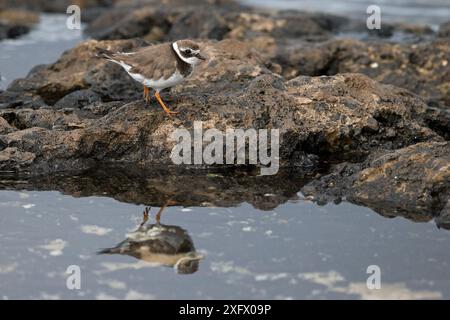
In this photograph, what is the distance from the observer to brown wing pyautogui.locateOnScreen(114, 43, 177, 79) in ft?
30.6

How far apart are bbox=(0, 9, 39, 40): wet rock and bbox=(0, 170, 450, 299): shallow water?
1094 centimetres

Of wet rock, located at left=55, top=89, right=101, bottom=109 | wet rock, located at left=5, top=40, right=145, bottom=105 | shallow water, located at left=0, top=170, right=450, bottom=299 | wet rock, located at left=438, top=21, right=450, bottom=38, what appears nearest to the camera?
shallow water, located at left=0, top=170, right=450, bottom=299

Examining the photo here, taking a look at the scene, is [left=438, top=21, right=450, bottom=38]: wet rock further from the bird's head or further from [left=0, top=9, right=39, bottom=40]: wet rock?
[left=0, top=9, right=39, bottom=40]: wet rock

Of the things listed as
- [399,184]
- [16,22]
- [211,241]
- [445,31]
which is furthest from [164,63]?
[16,22]

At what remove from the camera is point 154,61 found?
9.45 metres

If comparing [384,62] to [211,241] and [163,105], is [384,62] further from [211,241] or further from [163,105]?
[211,241]

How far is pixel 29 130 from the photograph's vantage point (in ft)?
31.9

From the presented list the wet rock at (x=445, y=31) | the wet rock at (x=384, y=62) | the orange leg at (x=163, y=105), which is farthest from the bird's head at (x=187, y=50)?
the wet rock at (x=445, y=31)

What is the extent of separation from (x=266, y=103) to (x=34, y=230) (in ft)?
11.4

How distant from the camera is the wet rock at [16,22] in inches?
758

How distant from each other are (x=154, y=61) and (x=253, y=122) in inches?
57.4

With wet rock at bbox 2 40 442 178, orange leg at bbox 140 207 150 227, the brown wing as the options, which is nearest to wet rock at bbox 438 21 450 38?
wet rock at bbox 2 40 442 178
